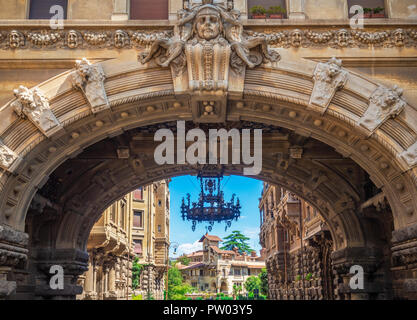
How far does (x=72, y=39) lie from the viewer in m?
8.80

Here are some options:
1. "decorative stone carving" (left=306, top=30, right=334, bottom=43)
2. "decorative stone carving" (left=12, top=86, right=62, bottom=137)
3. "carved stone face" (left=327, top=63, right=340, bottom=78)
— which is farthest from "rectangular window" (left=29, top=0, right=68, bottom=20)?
"carved stone face" (left=327, top=63, right=340, bottom=78)

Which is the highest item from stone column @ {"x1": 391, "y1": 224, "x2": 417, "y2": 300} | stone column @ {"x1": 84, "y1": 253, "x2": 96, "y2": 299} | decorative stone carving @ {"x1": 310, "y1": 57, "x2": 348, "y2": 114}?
decorative stone carving @ {"x1": 310, "y1": 57, "x2": 348, "y2": 114}

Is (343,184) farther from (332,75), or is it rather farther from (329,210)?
(332,75)

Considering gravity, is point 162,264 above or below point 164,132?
below

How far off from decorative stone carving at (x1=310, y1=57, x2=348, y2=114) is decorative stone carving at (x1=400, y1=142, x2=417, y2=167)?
1.48 meters

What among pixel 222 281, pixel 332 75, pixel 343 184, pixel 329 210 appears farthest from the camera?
pixel 222 281

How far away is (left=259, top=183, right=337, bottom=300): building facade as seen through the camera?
1844cm

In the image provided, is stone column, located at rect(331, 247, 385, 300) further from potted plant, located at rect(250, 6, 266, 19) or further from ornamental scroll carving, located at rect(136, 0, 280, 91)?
potted plant, located at rect(250, 6, 266, 19)

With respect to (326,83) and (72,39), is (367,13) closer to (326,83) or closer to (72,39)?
(326,83)

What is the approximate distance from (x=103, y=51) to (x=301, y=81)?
351 cm

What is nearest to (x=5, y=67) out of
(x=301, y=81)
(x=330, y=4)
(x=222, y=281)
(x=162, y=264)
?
(x=301, y=81)

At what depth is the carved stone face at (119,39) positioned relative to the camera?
8.77 m

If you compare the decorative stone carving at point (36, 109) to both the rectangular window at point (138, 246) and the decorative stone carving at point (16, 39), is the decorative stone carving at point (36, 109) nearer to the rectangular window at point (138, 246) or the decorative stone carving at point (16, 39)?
the decorative stone carving at point (16, 39)

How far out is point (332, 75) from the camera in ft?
27.9
